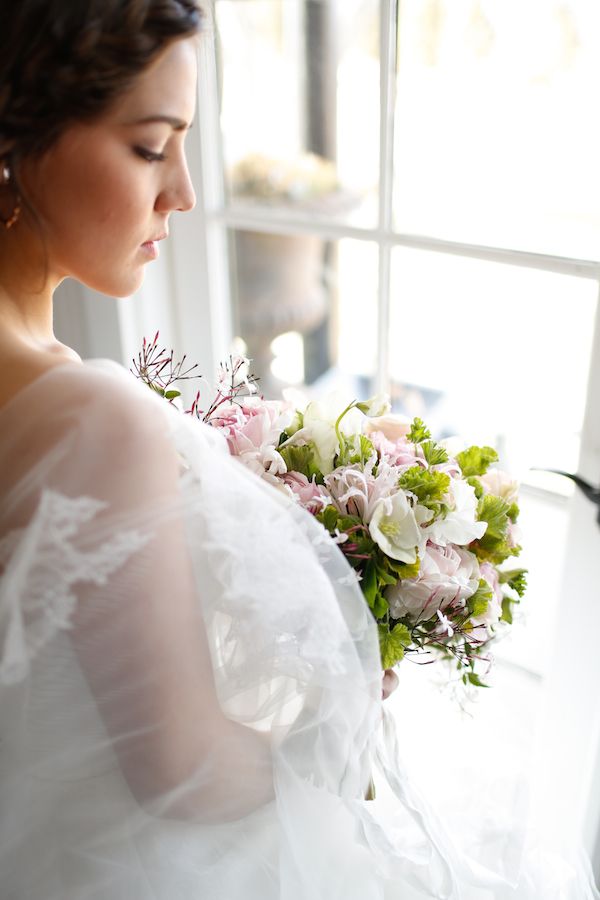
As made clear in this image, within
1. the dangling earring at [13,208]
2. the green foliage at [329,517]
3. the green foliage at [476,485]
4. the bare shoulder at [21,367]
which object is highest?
the dangling earring at [13,208]

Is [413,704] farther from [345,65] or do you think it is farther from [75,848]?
[345,65]

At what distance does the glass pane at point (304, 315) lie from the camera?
239cm

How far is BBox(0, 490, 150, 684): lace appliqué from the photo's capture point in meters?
0.68

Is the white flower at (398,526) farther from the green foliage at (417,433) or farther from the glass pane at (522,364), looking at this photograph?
the glass pane at (522,364)

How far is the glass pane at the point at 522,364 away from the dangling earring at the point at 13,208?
2.21 ft

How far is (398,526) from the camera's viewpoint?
837 millimetres

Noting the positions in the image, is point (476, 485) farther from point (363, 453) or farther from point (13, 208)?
point (13, 208)

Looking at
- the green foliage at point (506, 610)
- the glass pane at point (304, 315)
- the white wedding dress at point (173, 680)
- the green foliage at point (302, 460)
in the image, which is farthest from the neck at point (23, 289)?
the glass pane at point (304, 315)

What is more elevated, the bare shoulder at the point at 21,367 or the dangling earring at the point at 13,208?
the dangling earring at the point at 13,208

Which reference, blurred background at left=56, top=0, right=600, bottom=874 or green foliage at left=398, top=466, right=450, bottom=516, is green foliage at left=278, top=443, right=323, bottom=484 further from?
blurred background at left=56, top=0, right=600, bottom=874

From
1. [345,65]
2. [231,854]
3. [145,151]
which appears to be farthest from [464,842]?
[345,65]

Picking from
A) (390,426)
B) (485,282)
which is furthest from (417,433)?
(485,282)

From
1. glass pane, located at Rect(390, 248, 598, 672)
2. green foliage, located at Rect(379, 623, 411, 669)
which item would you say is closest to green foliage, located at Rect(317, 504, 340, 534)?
green foliage, located at Rect(379, 623, 411, 669)

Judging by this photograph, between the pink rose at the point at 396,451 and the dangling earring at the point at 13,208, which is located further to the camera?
the pink rose at the point at 396,451
